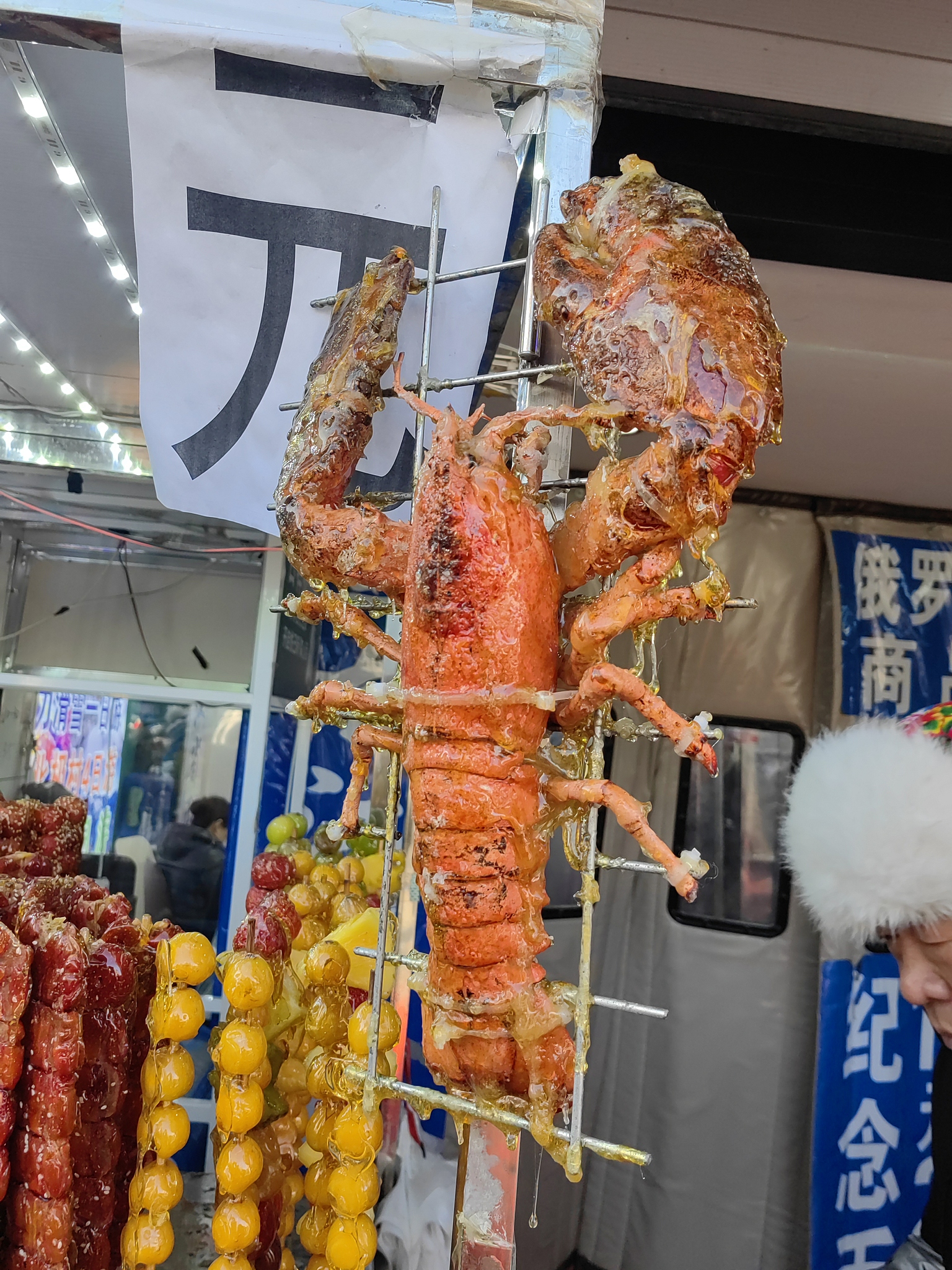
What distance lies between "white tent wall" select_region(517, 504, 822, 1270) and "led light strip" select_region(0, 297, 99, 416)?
2.44 m

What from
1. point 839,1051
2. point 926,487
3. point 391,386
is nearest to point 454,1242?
point 391,386

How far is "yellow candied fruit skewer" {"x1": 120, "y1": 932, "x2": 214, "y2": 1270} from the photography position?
4.20ft

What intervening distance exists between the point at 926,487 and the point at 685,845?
1.65 metres

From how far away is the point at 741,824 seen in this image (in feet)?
11.0

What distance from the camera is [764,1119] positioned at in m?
3.14

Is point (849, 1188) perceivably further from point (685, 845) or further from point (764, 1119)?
point (685, 845)

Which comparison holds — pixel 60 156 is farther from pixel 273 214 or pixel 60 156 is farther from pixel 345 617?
pixel 345 617

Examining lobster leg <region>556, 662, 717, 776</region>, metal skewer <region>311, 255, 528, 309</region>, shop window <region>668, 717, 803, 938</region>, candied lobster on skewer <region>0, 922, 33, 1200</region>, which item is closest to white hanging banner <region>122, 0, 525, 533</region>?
metal skewer <region>311, 255, 528, 309</region>

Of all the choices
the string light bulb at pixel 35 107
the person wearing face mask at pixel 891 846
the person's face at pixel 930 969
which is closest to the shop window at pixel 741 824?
the person wearing face mask at pixel 891 846

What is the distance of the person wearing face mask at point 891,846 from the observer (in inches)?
60.3

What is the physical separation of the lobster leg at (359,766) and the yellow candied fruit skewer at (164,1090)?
0.47 metres

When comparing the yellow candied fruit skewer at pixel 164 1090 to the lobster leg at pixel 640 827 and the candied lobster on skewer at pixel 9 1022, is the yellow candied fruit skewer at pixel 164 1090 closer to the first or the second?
the candied lobster on skewer at pixel 9 1022

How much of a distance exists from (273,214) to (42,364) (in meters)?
2.30

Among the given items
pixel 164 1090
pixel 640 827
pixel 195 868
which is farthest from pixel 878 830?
pixel 195 868
